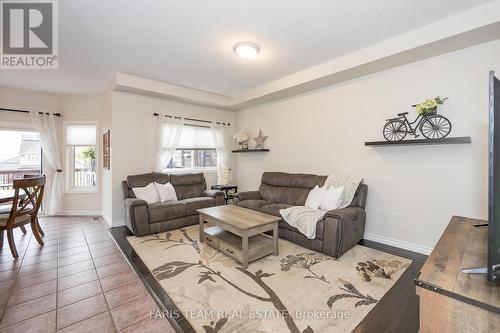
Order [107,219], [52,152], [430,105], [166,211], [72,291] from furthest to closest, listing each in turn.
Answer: [52,152], [107,219], [166,211], [430,105], [72,291]

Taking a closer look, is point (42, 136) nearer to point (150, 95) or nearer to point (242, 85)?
point (150, 95)

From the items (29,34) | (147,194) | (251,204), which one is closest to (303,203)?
(251,204)

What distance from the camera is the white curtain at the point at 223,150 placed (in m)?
5.32

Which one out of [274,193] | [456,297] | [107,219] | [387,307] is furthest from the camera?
[107,219]

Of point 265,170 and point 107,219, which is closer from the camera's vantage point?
point 107,219

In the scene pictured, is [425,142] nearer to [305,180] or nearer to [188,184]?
[305,180]

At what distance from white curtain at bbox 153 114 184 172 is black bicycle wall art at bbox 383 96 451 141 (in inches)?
154

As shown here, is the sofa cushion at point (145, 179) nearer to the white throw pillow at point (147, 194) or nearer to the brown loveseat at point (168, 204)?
the brown loveseat at point (168, 204)

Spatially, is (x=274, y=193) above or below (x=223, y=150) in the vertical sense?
below

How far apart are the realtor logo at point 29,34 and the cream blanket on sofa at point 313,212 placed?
11.5 ft

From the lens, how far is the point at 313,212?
3.11m

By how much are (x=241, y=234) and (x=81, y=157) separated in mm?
4728

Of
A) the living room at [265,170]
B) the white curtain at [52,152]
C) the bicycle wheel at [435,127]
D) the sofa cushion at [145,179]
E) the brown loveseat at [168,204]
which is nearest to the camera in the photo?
the living room at [265,170]

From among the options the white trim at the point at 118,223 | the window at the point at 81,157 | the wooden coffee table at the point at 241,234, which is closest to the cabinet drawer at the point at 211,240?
the wooden coffee table at the point at 241,234
